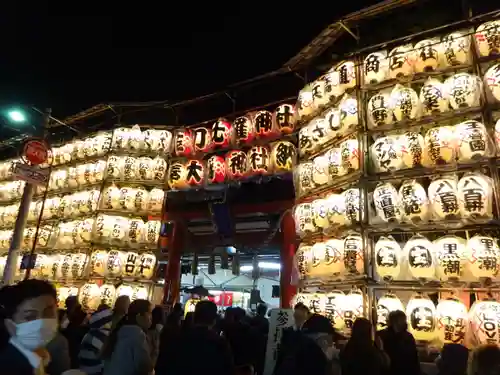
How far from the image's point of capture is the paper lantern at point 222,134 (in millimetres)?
13453

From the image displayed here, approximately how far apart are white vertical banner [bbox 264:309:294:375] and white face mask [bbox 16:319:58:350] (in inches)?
198

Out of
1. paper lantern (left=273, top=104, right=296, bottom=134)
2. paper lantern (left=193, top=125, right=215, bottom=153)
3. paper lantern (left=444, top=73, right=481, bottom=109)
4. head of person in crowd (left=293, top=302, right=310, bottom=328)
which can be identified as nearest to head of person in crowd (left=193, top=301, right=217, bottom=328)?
head of person in crowd (left=293, top=302, right=310, bottom=328)

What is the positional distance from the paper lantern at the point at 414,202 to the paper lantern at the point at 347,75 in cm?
307

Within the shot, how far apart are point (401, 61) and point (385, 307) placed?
17.0 ft

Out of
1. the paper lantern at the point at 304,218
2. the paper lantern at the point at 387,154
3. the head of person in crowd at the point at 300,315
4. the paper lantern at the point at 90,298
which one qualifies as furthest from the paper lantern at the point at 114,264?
the paper lantern at the point at 387,154

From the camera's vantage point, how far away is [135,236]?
14.0 m

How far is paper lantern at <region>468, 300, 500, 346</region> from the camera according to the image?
6.24 m

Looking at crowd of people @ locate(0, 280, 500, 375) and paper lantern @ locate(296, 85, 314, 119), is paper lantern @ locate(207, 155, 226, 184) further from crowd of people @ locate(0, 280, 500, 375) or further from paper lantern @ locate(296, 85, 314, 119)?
crowd of people @ locate(0, 280, 500, 375)

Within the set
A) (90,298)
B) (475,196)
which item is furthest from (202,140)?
(475,196)

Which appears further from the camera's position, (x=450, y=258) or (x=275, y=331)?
(x=275, y=331)

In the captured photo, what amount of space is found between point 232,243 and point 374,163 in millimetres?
10441

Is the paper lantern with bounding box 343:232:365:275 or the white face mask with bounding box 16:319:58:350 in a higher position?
the paper lantern with bounding box 343:232:365:275

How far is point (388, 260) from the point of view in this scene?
7.53 metres

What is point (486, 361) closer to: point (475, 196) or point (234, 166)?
point (475, 196)
